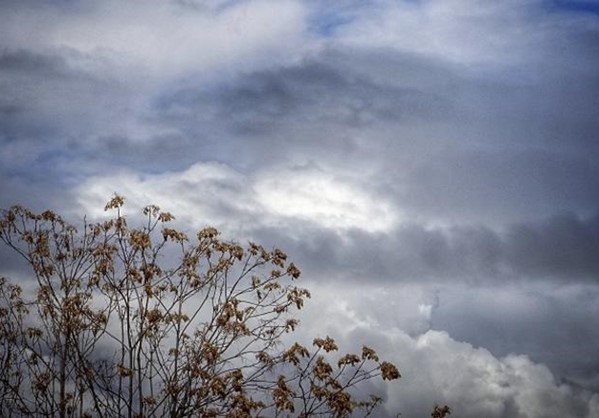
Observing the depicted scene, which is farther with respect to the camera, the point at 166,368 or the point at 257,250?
the point at 257,250

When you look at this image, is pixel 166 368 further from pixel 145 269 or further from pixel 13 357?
pixel 13 357

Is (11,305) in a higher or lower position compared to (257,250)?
lower

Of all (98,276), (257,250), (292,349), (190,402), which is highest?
(257,250)

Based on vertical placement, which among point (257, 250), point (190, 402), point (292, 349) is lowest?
point (190, 402)

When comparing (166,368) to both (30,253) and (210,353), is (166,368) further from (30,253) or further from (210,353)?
(30,253)

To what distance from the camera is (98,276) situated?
632 inches

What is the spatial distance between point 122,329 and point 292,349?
12.3ft

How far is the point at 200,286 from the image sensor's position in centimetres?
1622

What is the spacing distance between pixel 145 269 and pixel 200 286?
1.29m

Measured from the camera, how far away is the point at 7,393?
1584 centimetres

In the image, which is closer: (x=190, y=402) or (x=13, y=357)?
(x=190, y=402)

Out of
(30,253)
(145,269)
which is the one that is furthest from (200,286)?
(30,253)

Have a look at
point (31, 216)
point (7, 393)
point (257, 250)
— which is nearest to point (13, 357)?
point (7, 393)

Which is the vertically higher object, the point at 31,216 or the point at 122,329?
the point at 31,216
